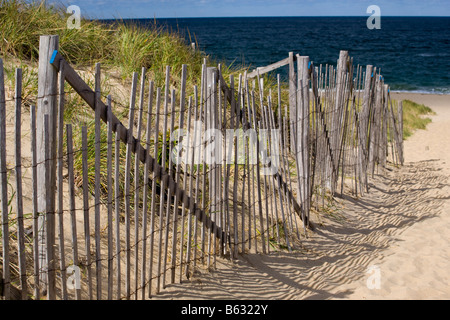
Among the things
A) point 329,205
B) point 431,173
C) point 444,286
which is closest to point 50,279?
point 444,286

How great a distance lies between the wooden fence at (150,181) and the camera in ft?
7.29

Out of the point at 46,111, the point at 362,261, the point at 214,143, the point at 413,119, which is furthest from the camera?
the point at 413,119

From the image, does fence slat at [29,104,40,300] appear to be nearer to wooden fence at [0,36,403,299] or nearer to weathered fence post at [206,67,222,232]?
wooden fence at [0,36,403,299]

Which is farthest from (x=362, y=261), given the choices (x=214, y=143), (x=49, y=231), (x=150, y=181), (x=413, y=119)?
(x=413, y=119)

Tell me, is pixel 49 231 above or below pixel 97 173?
below

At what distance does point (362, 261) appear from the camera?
3834mm

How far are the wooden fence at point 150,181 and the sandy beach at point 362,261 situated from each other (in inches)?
6.4

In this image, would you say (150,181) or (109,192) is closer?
(109,192)

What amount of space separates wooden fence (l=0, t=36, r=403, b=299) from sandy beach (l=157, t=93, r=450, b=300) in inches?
6.4

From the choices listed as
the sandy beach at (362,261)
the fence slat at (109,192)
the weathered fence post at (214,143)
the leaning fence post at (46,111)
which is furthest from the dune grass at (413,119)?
the leaning fence post at (46,111)

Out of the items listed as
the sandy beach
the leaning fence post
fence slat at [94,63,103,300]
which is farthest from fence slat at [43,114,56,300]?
the sandy beach

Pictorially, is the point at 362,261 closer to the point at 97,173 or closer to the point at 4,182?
the point at 97,173

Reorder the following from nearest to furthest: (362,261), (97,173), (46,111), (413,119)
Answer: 1. (46,111)
2. (97,173)
3. (362,261)
4. (413,119)

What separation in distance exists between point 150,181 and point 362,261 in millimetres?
1917
